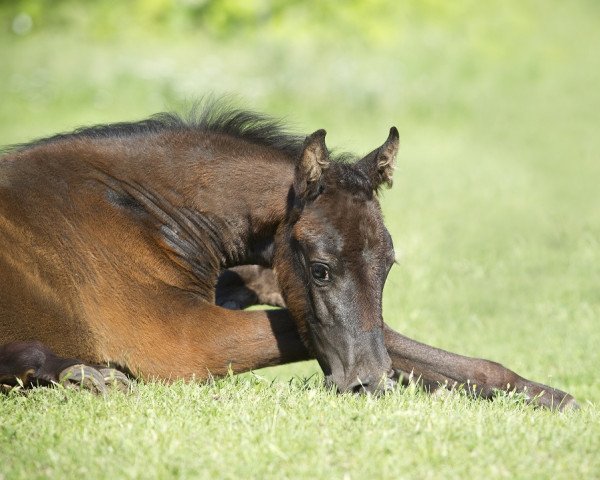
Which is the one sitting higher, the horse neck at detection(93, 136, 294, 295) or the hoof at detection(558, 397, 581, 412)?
the horse neck at detection(93, 136, 294, 295)

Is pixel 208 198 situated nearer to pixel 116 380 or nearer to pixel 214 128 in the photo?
pixel 214 128

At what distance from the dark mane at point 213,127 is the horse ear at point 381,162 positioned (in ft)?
2.14

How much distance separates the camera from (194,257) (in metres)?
6.83

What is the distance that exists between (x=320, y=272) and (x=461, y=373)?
3.75 feet

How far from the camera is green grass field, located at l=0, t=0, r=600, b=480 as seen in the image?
4820mm

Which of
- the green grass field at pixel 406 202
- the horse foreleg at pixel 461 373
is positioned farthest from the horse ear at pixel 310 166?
the horse foreleg at pixel 461 373

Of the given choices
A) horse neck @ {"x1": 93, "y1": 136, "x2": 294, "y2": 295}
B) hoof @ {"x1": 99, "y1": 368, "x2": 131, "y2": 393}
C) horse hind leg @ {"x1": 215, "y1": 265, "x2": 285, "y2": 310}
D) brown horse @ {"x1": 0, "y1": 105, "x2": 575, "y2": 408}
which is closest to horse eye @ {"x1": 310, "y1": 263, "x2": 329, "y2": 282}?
brown horse @ {"x1": 0, "y1": 105, "x2": 575, "y2": 408}

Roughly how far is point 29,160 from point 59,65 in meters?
17.2

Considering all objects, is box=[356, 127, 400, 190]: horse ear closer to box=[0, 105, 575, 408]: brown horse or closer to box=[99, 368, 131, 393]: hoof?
box=[0, 105, 575, 408]: brown horse

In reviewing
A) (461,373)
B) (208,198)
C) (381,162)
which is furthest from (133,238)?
(461,373)

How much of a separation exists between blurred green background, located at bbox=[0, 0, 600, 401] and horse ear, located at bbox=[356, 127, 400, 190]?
2.41 metres

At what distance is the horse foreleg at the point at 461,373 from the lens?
20.5 feet

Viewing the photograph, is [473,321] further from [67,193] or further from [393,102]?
[393,102]

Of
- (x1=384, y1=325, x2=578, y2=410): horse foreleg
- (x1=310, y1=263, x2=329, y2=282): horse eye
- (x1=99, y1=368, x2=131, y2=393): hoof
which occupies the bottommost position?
(x1=99, y1=368, x2=131, y2=393): hoof
